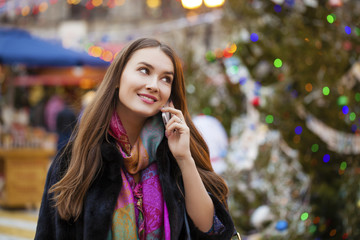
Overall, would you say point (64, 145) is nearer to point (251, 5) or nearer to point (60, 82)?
point (251, 5)

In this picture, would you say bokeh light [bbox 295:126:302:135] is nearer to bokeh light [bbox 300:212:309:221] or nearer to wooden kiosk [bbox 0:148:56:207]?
bokeh light [bbox 300:212:309:221]

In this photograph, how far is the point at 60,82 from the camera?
58.9 ft

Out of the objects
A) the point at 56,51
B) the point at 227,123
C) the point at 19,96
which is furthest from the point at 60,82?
the point at 227,123

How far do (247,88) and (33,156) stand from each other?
4120 millimetres

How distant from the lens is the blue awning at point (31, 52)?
24.3 feet

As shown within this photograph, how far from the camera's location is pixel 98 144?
6.02 ft

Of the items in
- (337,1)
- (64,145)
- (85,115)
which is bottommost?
(64,145)

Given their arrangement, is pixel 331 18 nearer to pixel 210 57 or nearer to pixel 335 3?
pixel 335 3

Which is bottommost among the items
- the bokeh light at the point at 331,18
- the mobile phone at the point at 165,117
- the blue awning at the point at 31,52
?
the mobile phone at the point at 165,117

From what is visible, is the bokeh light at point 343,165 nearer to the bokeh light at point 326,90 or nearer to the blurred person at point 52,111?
the bokeh light at point 326,90

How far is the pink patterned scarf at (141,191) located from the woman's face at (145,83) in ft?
0.30

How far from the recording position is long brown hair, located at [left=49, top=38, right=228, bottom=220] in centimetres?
175

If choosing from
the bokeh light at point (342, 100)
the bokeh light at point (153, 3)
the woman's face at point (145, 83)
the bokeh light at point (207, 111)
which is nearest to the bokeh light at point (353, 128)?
the bokeh light at point (342, 100)

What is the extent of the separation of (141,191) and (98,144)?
26 cm
